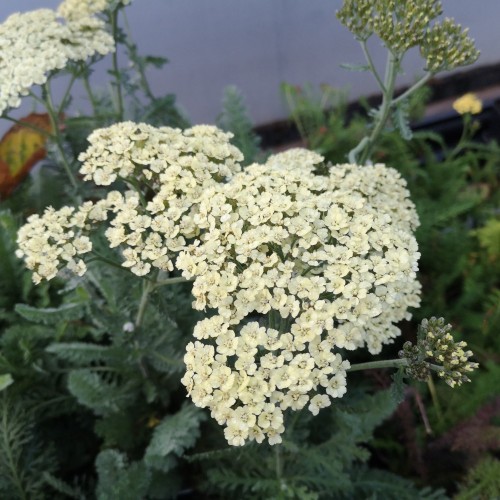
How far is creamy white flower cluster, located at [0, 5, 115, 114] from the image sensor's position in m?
0.94

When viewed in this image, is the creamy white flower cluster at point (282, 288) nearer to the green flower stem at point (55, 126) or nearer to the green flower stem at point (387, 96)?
the green flower stem at point (387, 96)

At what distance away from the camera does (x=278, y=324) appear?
0.78 meters

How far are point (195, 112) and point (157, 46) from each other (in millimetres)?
314

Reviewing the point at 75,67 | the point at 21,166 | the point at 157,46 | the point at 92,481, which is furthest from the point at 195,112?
the point at 92,481

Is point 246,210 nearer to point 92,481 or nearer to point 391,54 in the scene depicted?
point 391,54

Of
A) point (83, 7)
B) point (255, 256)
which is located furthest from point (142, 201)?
point (83, 7)

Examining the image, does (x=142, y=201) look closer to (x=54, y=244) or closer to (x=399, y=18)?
(x=54, y=244)

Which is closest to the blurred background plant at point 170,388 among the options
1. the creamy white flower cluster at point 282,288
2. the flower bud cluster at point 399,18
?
the flower bud cluster at point 399,18

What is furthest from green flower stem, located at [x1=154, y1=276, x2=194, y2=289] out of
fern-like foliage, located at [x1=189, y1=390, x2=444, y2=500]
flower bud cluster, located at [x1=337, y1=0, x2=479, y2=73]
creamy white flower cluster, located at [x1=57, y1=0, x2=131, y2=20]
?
creamy white flower cluster, located at [x1=57, y1=0, x2=131, y2=20]

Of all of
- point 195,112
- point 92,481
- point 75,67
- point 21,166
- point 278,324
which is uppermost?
point 195,112

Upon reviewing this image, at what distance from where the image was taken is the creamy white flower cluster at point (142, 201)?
2.47ft

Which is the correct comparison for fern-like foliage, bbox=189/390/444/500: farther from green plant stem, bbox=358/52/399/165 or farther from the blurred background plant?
green plant stem, bbox=358/52/399/165

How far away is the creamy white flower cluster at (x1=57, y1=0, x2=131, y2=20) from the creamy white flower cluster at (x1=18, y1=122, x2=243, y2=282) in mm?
398

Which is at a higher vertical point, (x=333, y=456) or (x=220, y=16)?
(x=220, y=16)
